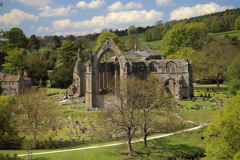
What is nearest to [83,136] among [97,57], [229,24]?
[97,57]

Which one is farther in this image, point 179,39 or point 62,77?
point 179,39

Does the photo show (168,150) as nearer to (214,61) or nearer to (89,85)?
(89,85)

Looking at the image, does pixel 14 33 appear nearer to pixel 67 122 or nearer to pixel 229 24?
pixel 67 122

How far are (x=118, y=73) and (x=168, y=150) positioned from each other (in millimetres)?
21726

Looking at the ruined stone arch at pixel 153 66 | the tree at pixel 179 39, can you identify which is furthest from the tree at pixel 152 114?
the tree at pixel 179 39

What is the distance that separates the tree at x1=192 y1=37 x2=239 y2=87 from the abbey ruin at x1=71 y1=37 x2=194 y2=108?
388 inches

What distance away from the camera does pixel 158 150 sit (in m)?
26.3

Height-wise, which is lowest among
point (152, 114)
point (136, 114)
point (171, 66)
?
point (152, 114)

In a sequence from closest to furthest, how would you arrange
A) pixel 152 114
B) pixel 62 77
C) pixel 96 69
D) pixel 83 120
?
1. pixel 152 114
2. pixel 83 120
3. pixel 96 69
4. pixel 62 77

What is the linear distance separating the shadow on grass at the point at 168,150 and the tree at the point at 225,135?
543 cm

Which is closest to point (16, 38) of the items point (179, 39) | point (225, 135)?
point (179, 39)

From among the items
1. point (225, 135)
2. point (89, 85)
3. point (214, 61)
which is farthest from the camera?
point (214, 61)

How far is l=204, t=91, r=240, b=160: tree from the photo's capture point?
18.7 m

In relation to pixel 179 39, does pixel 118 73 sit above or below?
below
